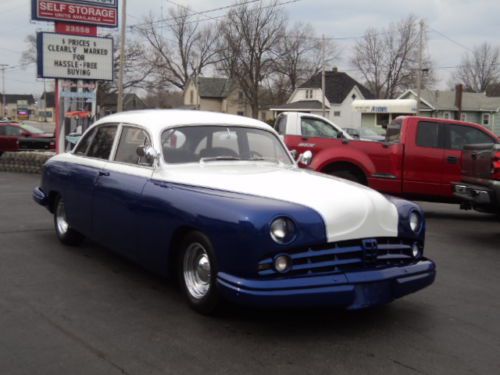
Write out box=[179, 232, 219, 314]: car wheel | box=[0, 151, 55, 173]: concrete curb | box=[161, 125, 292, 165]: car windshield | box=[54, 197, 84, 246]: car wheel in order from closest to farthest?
box=[179, 232, 219, 314]: car wheel
box=[161, 125, 292, 165]: car windshield
box=[54, 197, 84, 246]: car wheel
box=[0, 151, 55, 173]: concrete curb

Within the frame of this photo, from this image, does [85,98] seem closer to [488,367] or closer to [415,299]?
[415,299]

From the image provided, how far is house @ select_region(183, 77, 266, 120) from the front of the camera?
79.7 metres

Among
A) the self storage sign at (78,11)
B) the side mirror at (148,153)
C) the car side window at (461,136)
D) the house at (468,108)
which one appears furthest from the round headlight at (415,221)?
the house at (468,108)

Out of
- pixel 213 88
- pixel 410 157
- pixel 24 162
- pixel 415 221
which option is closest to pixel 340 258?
pixel 415 221

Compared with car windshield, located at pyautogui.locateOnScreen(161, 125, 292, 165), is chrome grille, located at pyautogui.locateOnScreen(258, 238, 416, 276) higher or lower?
lower

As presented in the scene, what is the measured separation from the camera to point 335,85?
6375 centimetres

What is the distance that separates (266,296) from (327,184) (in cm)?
120

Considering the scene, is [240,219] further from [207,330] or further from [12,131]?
[12,131]

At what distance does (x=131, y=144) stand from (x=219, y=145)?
910mm

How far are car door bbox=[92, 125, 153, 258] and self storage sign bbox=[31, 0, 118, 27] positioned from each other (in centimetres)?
1409

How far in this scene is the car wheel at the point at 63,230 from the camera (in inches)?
272

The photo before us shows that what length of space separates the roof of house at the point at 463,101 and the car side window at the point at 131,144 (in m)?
53.3

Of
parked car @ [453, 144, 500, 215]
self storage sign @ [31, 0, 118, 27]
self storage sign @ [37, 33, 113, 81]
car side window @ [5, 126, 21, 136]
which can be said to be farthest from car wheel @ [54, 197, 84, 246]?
car side window @ [5, 126, 21, 136]

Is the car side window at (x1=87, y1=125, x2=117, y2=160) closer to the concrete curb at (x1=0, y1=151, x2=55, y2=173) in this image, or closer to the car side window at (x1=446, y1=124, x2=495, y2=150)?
the car side window at (x1=446, y1=124, x2=495, y2=150)
